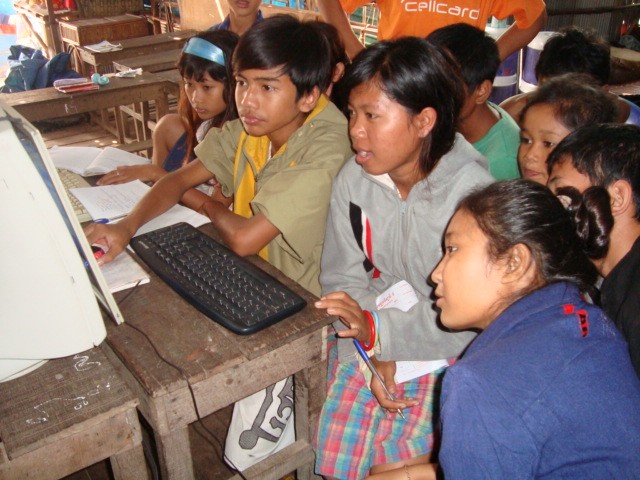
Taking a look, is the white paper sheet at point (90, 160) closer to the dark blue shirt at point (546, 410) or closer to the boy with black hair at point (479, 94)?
the boy with black hair at point (479, 94)

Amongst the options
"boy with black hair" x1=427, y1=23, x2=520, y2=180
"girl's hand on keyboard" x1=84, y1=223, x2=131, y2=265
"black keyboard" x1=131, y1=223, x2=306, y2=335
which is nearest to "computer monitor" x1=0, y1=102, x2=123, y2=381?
"black keyboard" x1=131, y1=223, x2=306, y2=335

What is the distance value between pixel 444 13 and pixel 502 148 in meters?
0.85

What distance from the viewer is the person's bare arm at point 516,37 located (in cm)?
239

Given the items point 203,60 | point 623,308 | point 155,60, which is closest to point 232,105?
point 203,60

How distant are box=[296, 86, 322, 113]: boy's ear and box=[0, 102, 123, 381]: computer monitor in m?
0.78

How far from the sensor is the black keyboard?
101cm

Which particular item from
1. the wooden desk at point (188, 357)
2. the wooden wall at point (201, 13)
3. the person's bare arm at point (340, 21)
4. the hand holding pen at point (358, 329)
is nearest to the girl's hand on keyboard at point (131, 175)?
the wooden desk at point (188, 357)

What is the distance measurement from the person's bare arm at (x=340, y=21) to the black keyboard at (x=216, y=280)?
59.3 inches

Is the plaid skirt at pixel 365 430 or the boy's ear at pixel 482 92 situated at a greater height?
the boy's ear at pixel 482 92

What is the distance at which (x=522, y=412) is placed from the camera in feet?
2.33

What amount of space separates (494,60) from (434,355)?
3.57ft

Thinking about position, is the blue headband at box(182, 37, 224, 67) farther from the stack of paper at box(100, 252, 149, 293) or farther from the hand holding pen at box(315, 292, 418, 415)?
the hand holding pen at box(315, 292, 418, 415)

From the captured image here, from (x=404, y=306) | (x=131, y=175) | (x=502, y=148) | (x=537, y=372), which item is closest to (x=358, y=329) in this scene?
(x=404, y=306)

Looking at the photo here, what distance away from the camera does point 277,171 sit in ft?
4.84
